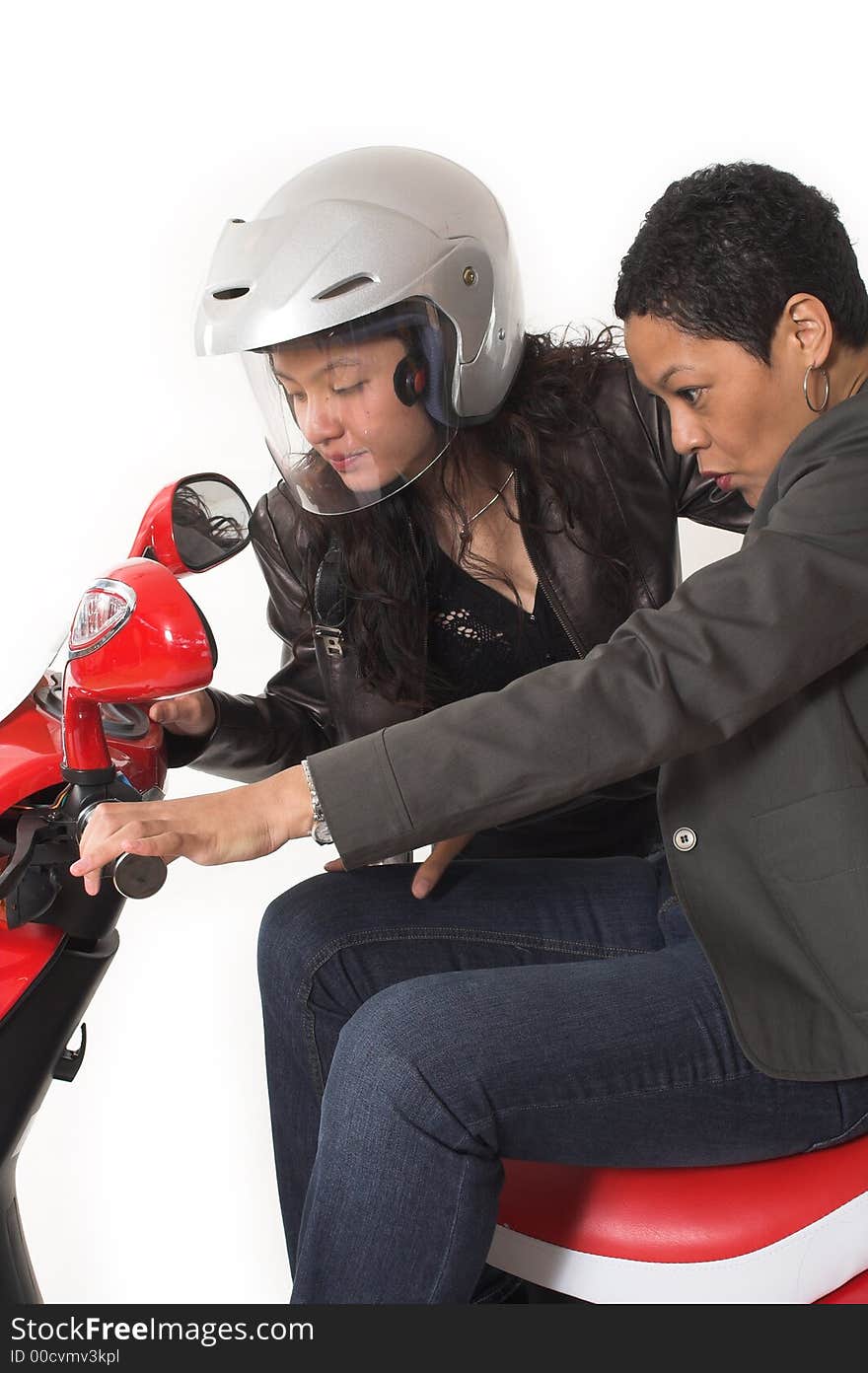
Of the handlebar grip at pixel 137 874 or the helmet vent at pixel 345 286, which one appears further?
the helmet vent at pixel 345 286

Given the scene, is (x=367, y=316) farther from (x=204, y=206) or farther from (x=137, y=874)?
(x=204, y=206)

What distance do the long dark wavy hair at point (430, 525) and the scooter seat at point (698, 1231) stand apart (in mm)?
553

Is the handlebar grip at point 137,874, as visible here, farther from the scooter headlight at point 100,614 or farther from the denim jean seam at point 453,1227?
the denim jean seam at point 453,1227

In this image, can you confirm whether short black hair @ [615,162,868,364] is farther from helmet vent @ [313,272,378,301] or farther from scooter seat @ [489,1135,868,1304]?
scooter seat @ [489,1135,868,1304]

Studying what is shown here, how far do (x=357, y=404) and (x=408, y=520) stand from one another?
251 mm

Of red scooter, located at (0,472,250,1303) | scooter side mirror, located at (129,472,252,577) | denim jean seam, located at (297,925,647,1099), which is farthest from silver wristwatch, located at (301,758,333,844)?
denim jean seam, located at (297,925,647,1099)

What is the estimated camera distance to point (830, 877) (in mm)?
1191

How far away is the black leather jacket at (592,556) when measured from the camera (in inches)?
62.9

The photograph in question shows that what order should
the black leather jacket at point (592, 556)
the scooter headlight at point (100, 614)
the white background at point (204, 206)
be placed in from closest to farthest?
the scooter headlight at point (100, 614) < the black leather jacket at point (592, 556) < the white background at point (204, 206)

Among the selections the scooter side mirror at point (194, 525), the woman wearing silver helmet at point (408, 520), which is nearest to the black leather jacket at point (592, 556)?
the woman wearing silver helmet at point (408, 520)

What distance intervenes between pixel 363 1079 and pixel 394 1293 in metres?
0.16

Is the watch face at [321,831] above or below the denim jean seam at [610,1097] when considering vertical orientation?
above

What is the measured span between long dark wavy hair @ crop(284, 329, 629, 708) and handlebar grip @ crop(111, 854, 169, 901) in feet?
1.83

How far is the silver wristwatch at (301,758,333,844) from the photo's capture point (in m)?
1.15
